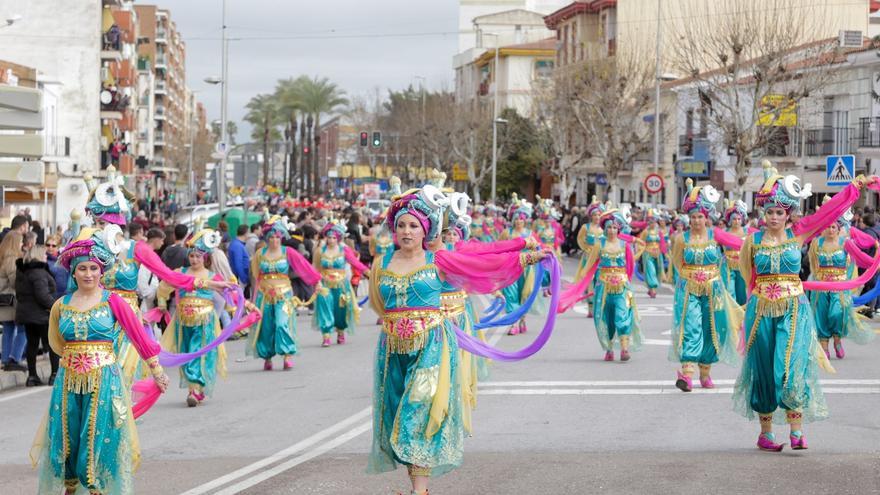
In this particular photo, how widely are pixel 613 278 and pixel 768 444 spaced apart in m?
7.68

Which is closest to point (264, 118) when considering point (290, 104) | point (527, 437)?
point (290, 104)

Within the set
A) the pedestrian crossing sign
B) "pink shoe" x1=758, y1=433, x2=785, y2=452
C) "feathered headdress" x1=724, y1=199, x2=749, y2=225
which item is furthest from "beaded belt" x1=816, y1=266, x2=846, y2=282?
the pedestrian crossing sign

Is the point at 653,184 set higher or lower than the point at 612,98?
lower

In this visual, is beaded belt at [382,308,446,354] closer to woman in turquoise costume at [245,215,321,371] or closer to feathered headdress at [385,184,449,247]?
feathered headdress at [385,184,449,247]

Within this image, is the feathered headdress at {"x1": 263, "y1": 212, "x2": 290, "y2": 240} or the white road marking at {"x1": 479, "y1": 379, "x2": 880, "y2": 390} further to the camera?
the feathered headdress at {"x1": 263, "y1": 212, "x2": 290, "y2": 240}

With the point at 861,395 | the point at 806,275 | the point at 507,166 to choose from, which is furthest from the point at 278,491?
the point at 507,166

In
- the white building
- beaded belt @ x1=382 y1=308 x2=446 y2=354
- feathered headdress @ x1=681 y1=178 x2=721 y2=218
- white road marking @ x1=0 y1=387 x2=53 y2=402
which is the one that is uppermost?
the white building

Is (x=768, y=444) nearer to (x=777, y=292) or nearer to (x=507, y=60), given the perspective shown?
(x=777, y=292)

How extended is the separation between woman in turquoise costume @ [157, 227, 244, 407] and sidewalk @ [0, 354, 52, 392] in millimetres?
2384

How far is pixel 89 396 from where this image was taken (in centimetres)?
940

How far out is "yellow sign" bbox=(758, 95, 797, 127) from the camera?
40.9 metres

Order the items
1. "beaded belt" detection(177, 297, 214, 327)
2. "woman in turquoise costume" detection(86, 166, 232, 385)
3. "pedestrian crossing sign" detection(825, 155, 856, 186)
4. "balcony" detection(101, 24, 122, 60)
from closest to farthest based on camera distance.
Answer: "woman in turquoise costume" detection(86, 166, 232, 385), "beaded belt" detection(177, 297, 214, 327), "pedestrian crossing sign" detection(825, 155, 856, 186), "balcony" detection(101, 24, 122, 60)

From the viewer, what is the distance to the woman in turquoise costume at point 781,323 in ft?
37.7

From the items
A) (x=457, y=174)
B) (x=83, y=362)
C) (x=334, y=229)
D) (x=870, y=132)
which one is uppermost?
(x=870, y=132)
